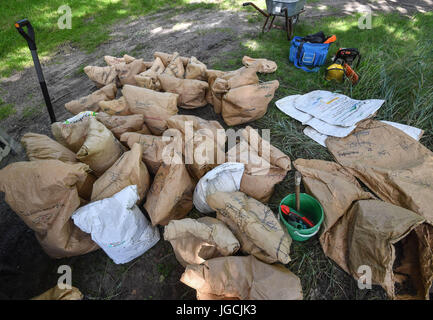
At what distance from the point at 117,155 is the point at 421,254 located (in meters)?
2.14

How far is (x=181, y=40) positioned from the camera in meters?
4.23

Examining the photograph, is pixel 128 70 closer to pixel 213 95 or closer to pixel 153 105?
pixel 153 105

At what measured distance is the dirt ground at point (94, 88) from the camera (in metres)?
1.58

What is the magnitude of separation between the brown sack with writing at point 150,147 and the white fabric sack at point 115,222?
0.31 meters

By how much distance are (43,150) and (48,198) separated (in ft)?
1.47

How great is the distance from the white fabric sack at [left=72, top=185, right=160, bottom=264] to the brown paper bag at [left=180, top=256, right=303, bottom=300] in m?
0.49

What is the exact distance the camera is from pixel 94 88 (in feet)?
10.7

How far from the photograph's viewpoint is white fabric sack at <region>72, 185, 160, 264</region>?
1.45m

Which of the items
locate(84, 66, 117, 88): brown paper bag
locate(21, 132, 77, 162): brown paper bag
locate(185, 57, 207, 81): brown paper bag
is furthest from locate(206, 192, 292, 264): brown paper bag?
locate(84, 66, 117, 88): brown paper bag

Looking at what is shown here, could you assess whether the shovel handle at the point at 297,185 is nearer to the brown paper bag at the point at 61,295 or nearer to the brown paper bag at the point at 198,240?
the brown paper bag at the point at 198,240

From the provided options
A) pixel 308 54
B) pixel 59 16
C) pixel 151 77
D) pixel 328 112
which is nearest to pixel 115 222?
pixel 151 77

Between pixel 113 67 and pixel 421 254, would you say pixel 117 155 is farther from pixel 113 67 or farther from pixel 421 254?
pixel 421 254

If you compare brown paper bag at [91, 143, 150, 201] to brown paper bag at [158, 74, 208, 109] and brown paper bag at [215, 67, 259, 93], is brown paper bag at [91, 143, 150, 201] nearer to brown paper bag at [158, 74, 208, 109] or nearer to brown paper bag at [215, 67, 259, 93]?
brown paper bag at [158, 74, 208, 109]
